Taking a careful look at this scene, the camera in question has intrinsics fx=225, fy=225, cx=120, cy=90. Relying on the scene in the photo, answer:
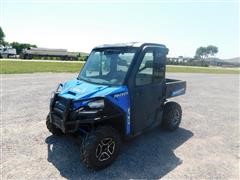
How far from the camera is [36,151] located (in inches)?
171

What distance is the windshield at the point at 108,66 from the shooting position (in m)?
4.24

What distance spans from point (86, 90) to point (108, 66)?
2.66 ft

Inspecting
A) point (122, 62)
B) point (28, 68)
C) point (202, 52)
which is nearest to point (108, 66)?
point (122, 62)

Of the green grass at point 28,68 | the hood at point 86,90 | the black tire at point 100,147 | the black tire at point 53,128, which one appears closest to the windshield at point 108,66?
the hood at point 86,90

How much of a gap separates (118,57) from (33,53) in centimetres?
5266

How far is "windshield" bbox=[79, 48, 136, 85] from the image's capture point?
4.24 meters

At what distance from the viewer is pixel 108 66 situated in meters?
4.54

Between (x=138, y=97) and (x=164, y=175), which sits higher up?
(x=138, y=97)

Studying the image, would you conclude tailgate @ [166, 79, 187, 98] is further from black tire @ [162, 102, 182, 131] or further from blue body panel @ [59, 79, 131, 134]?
blue body panel @ [59, 79, 131, 134]

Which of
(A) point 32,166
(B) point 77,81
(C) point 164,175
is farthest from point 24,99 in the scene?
(C) point 164,175

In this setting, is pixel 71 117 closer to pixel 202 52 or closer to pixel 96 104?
pixel 96 104

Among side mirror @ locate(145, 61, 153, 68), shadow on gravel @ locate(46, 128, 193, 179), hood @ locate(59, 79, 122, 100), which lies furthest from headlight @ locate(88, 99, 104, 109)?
side mirror @ locate(145, 61, 153, 68)

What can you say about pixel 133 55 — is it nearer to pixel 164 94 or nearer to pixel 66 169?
pixel 164 94

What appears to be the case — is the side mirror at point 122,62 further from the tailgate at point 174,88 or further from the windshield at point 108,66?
the tailgate at point 174,88
